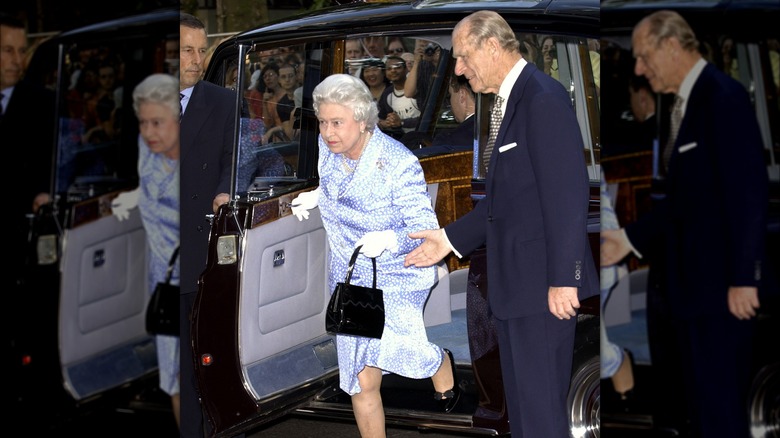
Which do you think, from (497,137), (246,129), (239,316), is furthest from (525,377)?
(246,129)

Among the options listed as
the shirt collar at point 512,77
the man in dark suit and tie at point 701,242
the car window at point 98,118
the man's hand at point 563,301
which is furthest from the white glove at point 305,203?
the man in dark suit and tie at point 701,242

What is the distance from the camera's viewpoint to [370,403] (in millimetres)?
3285

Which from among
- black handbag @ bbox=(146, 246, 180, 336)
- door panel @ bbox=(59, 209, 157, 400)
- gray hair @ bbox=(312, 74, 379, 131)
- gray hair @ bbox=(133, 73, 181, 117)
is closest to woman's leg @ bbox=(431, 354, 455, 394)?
gray hair @ bbox=(312, 74, 379, 131)

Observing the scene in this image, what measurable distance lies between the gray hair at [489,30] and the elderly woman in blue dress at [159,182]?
105 cm

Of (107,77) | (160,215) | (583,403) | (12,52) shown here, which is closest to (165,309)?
(160,215)

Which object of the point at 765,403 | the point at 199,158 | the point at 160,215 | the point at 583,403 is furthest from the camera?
the point at 199,158

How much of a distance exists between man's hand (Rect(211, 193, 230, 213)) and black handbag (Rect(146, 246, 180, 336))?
98 centimetres

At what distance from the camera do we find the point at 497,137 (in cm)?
301

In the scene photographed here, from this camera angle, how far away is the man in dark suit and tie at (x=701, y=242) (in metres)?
1.61

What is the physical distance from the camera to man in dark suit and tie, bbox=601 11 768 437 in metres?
1.61

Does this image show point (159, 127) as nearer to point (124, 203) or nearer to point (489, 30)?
point (124, 203)

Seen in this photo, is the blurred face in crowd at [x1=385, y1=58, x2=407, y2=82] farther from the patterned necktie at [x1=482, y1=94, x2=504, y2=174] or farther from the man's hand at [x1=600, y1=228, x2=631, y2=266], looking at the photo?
the man's hand at [x1=600, y1=228, x2=631, y2=266]

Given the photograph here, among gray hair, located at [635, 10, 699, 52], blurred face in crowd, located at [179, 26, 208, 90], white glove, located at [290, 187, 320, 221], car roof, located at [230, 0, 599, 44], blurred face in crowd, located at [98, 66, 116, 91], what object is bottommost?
white glove, located at [290, 187, 320, 221]

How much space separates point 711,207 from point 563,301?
1281mm
